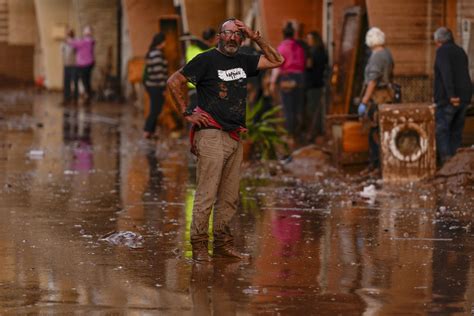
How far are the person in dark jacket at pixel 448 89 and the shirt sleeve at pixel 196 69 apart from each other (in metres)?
6.26

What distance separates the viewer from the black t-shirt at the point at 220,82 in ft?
36.3

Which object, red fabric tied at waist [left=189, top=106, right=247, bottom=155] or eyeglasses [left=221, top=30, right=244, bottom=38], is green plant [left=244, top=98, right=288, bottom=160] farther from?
eyeglasses [left=221, top=30, right=244, bottom=38]

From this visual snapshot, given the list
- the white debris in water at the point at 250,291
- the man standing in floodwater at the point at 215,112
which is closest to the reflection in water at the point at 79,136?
the man standing in floodwater at the point at 215,112

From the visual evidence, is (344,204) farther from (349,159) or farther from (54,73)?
(54,73)

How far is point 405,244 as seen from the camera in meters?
11.8

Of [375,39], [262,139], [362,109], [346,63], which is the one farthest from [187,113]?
[346,63]

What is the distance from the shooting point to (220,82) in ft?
36.3

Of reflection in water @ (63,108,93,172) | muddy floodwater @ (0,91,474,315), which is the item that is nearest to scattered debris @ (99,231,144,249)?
muddy floodwater @ (0,91,474,315)

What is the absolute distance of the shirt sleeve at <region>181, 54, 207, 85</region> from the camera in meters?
11.0

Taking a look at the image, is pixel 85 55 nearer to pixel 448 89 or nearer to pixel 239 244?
pixel 448 89

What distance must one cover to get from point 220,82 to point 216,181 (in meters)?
0.76

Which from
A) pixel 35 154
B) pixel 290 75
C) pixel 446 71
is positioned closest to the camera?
pixel 446 71

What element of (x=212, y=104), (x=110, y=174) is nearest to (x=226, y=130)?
(x=212, y=104)

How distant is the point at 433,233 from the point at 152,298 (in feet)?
12.8
